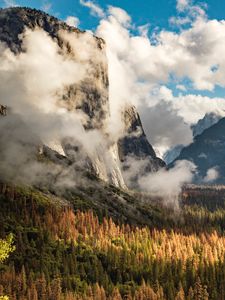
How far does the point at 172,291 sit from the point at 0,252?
183625mm

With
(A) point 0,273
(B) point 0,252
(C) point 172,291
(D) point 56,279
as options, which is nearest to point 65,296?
(D) point 56,279

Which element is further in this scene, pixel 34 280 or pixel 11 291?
pixel 34 280

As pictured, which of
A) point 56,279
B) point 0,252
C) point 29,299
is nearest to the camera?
point 0,252

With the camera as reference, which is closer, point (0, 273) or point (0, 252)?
point (0, 252)

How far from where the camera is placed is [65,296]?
184 m

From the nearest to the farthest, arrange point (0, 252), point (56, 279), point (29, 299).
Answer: point (0, 252) → point (29, 299) → point (56, 279)

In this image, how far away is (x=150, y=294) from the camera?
625ft

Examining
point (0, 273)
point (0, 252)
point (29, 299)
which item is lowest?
point (0, 252)

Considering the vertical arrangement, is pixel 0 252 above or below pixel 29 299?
below

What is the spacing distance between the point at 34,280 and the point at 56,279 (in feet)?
45.4

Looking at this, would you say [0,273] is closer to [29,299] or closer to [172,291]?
[29,299]

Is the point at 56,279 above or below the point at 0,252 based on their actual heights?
above

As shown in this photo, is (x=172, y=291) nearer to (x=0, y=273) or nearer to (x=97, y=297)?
(x=97, y=297)

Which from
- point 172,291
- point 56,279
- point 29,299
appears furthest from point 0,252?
point 172,291
